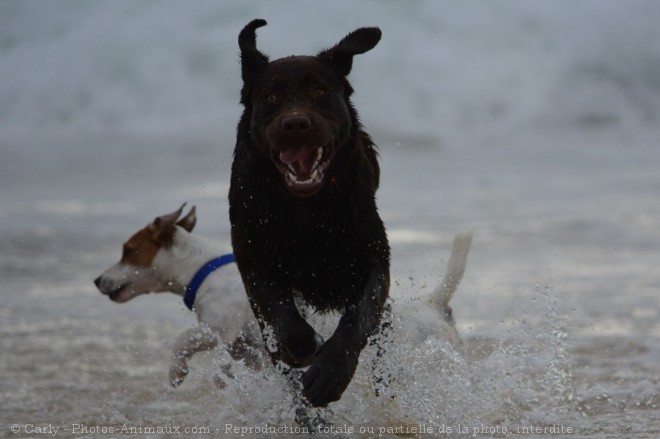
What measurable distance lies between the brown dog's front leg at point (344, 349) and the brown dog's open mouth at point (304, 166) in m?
0.48

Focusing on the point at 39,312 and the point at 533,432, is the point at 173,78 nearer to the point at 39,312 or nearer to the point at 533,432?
the point at 39,312

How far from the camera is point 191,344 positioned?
18.5 feet

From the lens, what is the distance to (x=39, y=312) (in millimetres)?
7523

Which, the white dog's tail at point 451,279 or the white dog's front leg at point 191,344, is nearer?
the white dog's tail at point 451,279

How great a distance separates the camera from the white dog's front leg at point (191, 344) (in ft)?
18.2

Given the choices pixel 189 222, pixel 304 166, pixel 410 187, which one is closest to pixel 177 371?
pixel 189 222

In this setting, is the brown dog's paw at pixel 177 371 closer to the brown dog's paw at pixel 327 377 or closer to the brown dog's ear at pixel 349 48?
the brown dog's paw at pixel 327 377

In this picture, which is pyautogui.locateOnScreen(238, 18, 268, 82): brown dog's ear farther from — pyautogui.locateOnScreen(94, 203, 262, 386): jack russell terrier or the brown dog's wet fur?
pyautogui.locateOnScreen(94, 203, 262, 386): jack russell terrier

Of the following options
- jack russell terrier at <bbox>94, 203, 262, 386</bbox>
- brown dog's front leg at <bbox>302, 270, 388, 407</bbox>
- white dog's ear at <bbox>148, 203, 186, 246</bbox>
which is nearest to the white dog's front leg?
jack russell terrier at <bbox>94, 203, 262, 386</bbox>

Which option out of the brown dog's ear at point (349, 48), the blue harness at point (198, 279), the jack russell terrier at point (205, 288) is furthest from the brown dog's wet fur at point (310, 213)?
the blue harness at point (198, 279)

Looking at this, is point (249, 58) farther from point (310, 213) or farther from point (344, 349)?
point (344, 349)

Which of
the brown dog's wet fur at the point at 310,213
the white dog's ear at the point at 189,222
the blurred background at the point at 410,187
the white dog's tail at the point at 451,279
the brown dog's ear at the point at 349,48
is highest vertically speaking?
the brown dog's ear at the point at 349,48

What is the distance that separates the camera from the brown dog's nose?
338 centimetres

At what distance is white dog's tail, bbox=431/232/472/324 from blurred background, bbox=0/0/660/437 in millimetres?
324
